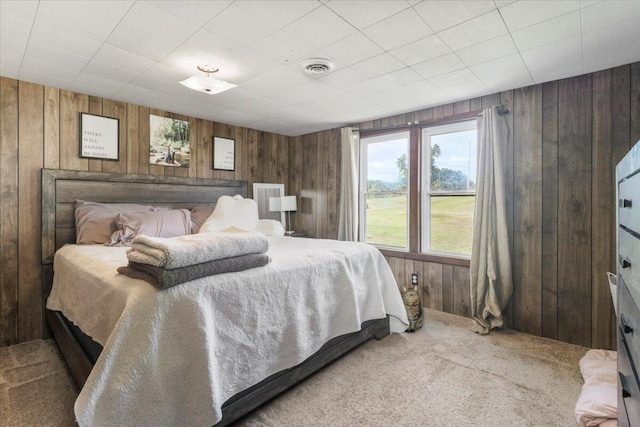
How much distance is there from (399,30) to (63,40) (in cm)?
205

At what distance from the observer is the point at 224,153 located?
4039mm

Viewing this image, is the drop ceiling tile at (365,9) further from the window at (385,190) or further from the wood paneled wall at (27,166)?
the wood paneled wall at (27,166)

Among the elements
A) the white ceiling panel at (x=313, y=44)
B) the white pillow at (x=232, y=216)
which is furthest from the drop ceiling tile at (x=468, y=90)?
the white pillow at (x=232, y=216)

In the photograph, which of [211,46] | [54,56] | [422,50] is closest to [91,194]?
[54,56]

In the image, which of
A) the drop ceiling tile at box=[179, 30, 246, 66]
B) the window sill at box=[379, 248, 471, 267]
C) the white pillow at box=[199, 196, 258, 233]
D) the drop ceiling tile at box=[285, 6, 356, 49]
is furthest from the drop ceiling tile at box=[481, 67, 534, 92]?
the white pillow at box=[199, 196, 258, 233]

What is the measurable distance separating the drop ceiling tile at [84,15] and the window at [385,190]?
Answer: 290 cm

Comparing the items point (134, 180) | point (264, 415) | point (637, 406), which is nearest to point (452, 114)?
point (637, 406)

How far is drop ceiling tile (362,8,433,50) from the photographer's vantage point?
177 centimetres

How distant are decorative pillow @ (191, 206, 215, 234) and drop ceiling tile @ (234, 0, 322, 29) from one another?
6.81 feet

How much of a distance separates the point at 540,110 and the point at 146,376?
11.0ft

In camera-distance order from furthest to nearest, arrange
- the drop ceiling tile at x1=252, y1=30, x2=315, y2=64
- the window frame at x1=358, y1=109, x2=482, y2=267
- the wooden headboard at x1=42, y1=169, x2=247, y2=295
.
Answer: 1. the window frame at x1=358, y1=109, x2=482, y2=267
2. the wooden headboard at x1=42, y1=169, x2=247, y2=295
3. the drop ceiling tile at x1=252, y1=30, x2=315, y2=64

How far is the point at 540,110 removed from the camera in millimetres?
2750

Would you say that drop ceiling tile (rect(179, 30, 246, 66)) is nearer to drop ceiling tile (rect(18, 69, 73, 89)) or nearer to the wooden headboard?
drop ceiling tile (rect(18, 69, 73, 89))

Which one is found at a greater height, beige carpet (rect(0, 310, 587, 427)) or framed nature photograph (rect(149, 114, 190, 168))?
framed nature photograph (rect(149, 114, 190, 168))
